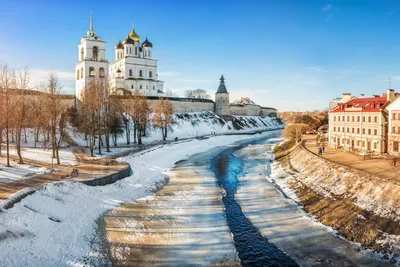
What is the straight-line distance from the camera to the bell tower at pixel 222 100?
85938 mm

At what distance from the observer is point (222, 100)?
86188 millimetres

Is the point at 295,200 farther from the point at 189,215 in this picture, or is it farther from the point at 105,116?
the point at 105,116

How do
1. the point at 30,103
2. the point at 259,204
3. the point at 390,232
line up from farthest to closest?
1. the point at 30,103
2. the point at 259,204
3. the point at 390,232

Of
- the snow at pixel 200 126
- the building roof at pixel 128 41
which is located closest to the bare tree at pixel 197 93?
the snow at pixel 200 126

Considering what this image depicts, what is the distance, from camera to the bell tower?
85938 millimetres

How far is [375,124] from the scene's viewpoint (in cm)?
3047

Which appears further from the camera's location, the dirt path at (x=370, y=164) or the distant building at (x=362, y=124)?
the distant building at (x=362, y=124)

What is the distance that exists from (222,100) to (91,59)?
41.0m

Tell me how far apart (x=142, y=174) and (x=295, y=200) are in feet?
43.2

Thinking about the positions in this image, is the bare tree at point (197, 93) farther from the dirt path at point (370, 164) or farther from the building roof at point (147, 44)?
the dirt path at point (370, 164)

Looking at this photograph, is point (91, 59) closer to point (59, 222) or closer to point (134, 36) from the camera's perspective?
point (134, 36)

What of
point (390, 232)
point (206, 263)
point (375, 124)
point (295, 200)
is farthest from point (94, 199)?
point (375, 124)

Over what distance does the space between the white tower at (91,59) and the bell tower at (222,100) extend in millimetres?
38284

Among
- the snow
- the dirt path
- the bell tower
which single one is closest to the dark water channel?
the dirt path
